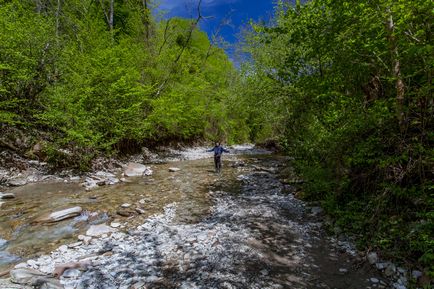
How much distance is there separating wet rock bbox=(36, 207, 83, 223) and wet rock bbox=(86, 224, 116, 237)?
1212 mm

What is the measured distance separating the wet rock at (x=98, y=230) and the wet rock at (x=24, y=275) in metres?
1.98

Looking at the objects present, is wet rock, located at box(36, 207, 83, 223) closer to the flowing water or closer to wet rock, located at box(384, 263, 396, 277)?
the flowing water

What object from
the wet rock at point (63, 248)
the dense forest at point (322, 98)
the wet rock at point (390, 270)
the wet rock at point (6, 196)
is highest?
the dense forest at point (322, 98)

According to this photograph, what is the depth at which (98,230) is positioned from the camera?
23.7ft

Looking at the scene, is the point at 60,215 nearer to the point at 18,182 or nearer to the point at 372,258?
the point at 18,182

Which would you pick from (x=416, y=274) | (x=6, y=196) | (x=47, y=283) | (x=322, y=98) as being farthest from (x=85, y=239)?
(x=322, y=98)

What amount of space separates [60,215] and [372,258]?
27.4 ft

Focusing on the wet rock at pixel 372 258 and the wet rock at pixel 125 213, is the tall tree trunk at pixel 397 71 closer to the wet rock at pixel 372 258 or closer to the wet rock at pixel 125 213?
the wet rock at pixel 372 258

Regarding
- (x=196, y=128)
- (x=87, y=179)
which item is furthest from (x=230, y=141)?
(x=87, y=179)

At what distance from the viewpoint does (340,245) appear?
663cm

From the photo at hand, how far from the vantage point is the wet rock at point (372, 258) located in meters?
5.62

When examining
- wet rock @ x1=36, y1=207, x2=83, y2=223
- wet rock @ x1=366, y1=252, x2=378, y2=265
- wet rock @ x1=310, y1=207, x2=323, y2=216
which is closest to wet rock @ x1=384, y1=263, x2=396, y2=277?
wet rock @ x1=366, y1=252, x2=378, y2=265

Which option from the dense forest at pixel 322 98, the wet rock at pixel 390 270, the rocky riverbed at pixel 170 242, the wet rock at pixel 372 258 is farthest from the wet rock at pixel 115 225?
the wet rock at pixel 390 270

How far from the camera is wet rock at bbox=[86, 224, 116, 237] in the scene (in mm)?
7062
